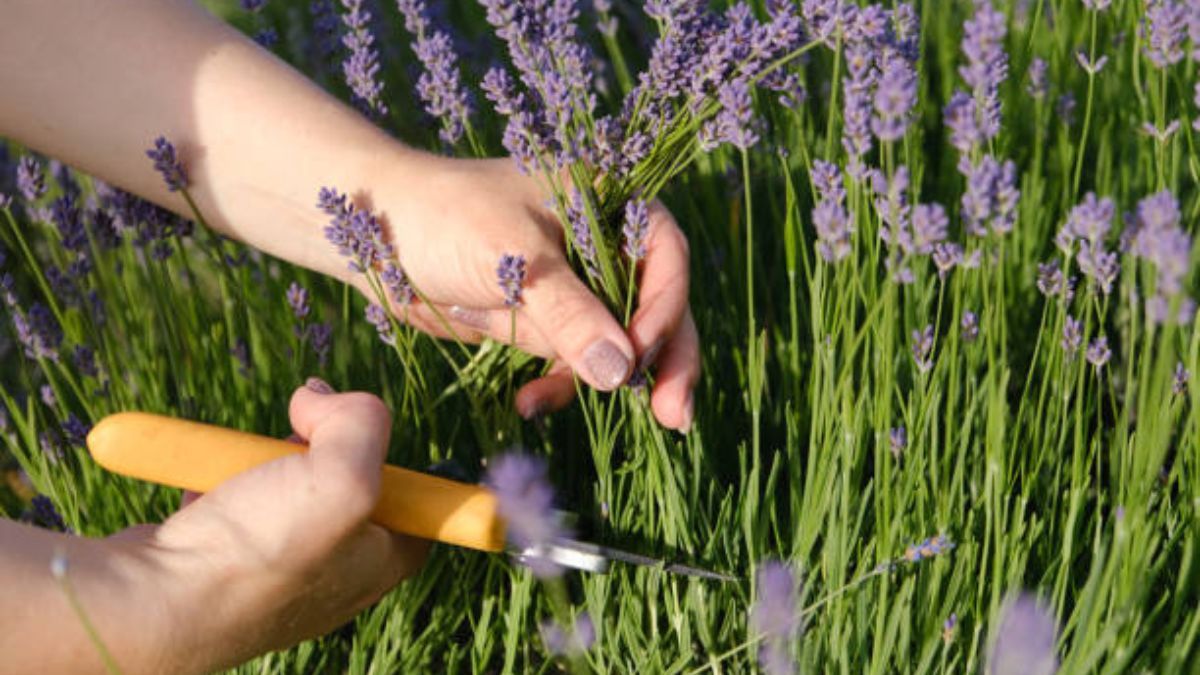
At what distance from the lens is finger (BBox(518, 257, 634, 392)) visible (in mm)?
1700

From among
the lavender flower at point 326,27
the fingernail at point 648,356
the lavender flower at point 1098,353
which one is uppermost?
the lavender flower at point 326,27

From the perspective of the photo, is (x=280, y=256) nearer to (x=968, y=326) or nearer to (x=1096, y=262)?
(x=968, y=326)

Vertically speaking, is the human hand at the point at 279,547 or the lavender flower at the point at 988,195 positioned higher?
the lavender flower at the point at 988,195

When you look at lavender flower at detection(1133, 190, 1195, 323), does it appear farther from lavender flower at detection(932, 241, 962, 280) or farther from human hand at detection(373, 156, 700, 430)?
human hand at detection(373, 156, 700, 430)

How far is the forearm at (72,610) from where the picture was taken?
5.25ft

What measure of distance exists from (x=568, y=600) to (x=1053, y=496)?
26.2 inches

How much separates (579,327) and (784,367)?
1.48 feet

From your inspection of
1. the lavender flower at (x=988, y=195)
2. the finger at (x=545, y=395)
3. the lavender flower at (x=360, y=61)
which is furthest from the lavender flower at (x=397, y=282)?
the lavender flower at (x=988, y=195)

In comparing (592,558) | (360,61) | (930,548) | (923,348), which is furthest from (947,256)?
(360,61)

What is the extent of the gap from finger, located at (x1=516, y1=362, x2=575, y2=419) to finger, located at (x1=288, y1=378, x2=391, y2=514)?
27 cm

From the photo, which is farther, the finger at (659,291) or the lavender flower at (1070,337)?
the finger at (659,291)

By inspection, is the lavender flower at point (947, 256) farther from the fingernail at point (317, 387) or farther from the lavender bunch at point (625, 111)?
the fingernail at point (317, 387)

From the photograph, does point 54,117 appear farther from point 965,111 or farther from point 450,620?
point 965,111

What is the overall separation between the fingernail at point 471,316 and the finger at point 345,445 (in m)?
0.27
